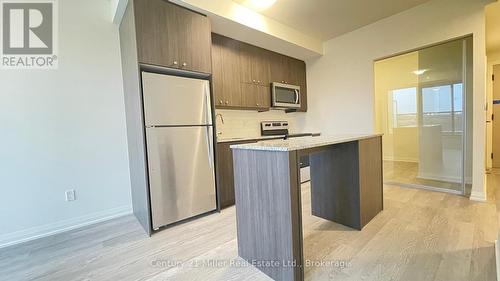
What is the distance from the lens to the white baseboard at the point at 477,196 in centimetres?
261

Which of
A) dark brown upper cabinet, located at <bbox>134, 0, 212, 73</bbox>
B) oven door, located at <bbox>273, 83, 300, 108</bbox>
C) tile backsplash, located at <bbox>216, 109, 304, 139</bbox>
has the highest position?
dark brown upper cabinet, located at <bbox>134, 0, 212, 73</bbox>

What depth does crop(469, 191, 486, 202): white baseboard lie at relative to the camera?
261cm

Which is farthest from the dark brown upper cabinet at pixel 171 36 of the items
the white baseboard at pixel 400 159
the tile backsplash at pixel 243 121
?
the white baseboard at pixel 400 159

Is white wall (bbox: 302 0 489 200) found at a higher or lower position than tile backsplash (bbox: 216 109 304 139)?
higher

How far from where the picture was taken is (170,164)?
2.30m

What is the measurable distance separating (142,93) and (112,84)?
859 millimetres

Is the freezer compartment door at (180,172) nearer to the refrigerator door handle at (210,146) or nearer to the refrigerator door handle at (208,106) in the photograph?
the refrigerator door handle at (210,146)

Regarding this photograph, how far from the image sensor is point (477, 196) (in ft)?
8.70

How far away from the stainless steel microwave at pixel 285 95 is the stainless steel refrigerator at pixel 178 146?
1.50 meters

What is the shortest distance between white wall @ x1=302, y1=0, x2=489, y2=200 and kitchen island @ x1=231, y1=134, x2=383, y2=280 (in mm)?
1486

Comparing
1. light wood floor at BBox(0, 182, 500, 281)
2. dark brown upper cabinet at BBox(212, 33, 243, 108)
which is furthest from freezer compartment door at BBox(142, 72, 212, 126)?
light wood floor at BBox(0, 182, 500, 281)

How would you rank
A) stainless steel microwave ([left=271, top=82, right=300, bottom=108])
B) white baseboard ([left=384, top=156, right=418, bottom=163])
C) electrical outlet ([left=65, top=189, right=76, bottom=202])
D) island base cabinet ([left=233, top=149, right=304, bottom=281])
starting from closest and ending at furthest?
island base cabinet ([left=233, top=149, right=304, bottom=281]) → electrical outlet ([left=65, top=189, right=76, bottom=202]) → stainless steel microwave ([left=271, top=82, right=300, bottom=108]) → white baseboard ([left=384, top=156, right=418, bottom=163])

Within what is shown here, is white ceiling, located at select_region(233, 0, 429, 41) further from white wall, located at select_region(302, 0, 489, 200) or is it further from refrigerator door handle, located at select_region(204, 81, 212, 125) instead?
refrigerator door handle, located at select_region(204, 81, 212, 125)

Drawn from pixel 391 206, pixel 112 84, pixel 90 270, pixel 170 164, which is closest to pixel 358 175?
pixel 391 206
